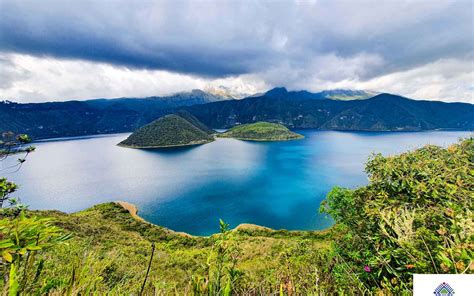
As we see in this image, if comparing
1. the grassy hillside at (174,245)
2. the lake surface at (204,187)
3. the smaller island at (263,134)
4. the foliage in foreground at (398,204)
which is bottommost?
the lake surface at (204,187)

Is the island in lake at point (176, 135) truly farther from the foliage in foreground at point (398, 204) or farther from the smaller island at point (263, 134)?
the foliage in foreground at point (398, 204)

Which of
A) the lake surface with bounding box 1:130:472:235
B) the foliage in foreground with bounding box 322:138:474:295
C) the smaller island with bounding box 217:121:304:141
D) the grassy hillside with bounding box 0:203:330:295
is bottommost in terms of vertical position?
the lake surface with bounding box 1:130:472:235

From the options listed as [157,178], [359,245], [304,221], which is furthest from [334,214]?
[157,178]

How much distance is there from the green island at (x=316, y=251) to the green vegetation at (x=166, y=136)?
9525 centimetres

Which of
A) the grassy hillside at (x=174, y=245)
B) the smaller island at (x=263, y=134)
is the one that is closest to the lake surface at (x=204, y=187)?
the grassy hillside at (x=174, y=245)

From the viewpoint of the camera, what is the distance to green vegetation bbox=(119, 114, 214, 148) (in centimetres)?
11934

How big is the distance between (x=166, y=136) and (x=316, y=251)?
119 metres

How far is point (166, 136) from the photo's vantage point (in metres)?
122

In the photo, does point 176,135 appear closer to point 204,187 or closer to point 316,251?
point 204,187

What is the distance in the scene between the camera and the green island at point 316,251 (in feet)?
5.50

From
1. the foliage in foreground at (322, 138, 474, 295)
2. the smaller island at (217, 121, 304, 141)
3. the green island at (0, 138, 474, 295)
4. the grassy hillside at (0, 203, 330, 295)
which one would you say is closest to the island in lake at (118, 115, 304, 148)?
the smaller island at (217, 121, 304, 141)

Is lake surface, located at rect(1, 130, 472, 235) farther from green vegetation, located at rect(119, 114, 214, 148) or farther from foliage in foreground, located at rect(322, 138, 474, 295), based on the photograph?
green vegetation, located at rect(119, 114, 214, 148)

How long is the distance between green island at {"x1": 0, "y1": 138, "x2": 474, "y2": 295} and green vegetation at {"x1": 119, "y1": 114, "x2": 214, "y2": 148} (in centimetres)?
9525

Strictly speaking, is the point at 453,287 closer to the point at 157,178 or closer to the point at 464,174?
the point at 464,174
